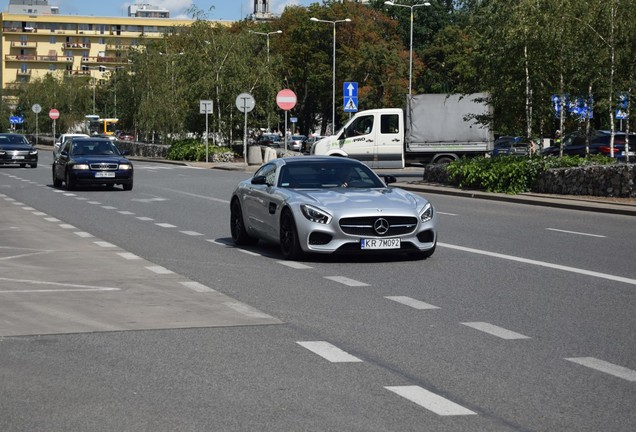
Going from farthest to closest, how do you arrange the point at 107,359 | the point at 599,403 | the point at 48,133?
the point at 48,133 → the point at 107,359 → the point at 599,403

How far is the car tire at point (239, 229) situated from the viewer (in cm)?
1753

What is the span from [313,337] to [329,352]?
2.24 feet

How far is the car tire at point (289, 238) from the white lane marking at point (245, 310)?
3870mm

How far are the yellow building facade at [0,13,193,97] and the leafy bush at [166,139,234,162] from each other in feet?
399

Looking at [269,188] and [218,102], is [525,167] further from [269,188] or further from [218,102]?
[218,102]

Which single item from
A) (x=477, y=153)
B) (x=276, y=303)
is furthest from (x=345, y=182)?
(x=477, y=153)

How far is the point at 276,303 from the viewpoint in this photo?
451 inches

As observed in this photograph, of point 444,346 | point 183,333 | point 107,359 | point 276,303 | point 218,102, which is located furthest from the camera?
point 218,102

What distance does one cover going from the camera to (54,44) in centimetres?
19300

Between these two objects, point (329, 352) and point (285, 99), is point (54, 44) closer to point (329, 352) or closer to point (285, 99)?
point (285, 99)

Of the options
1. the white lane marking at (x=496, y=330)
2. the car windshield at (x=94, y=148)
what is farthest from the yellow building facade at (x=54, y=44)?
the white lane marking at (x=496, y=330)

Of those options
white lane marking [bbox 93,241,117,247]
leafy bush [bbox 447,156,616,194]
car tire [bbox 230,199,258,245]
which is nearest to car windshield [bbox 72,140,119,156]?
leafy bush [bbox 447,156,616,194]

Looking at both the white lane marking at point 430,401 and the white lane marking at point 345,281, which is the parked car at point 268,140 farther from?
the white lane marking at point 430,401

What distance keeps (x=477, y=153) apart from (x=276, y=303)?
3317 cm
